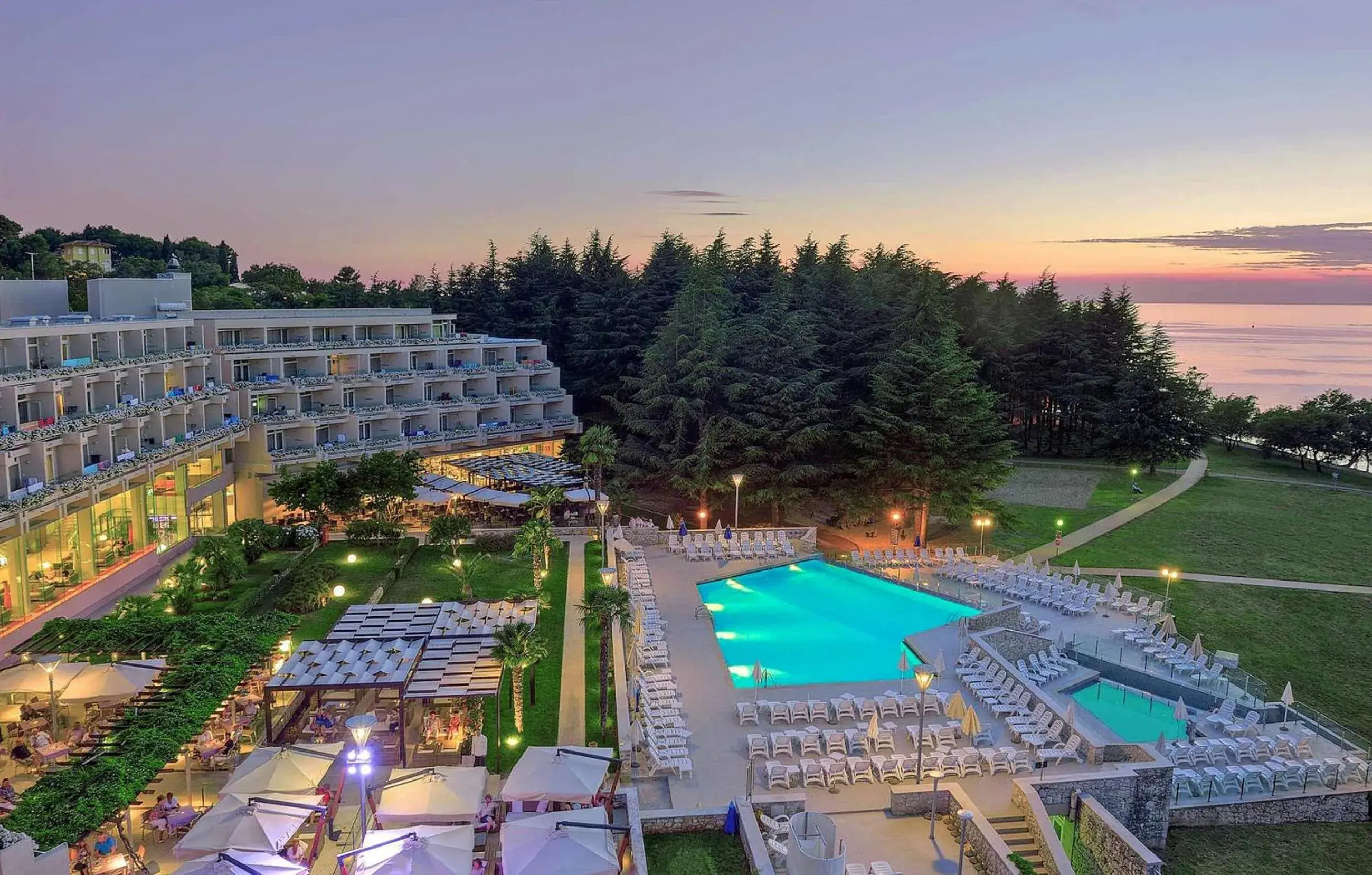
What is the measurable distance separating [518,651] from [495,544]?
17.2 meters

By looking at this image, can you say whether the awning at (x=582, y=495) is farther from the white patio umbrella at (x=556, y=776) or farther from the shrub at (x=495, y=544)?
the white patio umbrella at (x=556, y=776)

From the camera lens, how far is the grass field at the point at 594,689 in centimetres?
2042

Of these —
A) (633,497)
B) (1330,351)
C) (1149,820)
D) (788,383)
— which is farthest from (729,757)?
(1330,351)

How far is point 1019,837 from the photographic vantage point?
1717 centimetres

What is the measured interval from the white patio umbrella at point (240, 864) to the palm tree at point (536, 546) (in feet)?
52.7

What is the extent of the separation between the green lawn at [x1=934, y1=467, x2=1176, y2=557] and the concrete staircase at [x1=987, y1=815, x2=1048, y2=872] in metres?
23.5

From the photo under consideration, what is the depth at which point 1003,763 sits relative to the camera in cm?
1927

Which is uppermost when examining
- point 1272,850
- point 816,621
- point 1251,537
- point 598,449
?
point 598,449

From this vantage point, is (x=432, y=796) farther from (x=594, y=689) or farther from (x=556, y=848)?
(x=594, y=689)

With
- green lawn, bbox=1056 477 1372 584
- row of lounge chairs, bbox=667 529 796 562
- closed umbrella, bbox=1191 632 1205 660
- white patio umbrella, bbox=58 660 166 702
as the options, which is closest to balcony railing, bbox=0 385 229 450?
white patio umbrella, bbox=58 660 166 702

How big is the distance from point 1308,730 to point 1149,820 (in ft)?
19.9

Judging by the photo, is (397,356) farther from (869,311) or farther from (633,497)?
(869,311)

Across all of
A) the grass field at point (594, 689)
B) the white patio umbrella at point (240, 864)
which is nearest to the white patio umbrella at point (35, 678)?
the white patio umbrella at point (240, 864)

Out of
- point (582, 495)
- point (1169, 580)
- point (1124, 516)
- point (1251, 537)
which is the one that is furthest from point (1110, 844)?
point (1124, 516)
